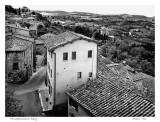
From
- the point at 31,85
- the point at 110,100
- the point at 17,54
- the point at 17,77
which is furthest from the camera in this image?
the point at 31,85

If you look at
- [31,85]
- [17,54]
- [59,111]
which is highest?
[17,54]

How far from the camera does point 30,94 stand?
20906 mm

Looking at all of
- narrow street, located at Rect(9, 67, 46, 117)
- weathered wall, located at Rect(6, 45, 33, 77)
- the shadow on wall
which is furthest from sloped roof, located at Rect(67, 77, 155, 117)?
weathered wall, located at Rect(6, 45, 33, 77)

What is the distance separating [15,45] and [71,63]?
8949 mm

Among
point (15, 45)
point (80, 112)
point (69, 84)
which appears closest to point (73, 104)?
point (80, 112)

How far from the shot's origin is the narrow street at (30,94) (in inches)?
686

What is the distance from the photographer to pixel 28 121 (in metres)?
9.34

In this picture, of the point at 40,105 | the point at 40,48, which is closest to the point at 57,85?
the point at 40,105

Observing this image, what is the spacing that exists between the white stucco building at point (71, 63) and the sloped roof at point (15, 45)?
749 cm

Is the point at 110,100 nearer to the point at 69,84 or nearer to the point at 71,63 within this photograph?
the point at 69,84

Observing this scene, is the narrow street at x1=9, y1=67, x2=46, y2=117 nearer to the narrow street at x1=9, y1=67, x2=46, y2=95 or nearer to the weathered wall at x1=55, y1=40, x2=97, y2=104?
the narrow street at x1=9, y1=67, x2=46, y2=95

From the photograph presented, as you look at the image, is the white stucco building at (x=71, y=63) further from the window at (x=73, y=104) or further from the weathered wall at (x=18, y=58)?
the weathered wall at (x=18, y=58)

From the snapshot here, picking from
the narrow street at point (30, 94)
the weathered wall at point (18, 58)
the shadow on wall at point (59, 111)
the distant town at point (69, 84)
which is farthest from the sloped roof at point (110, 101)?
the weathered wall at point (18, 58)

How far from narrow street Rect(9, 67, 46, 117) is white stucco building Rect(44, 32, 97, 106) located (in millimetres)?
2015
